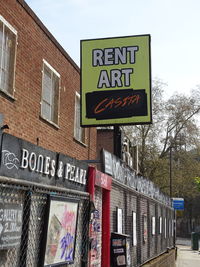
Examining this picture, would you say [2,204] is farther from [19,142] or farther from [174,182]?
[174,182]

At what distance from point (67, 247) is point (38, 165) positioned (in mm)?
1187

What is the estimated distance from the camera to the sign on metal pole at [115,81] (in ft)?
34.7

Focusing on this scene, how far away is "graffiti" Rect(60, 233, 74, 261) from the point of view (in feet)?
15.5

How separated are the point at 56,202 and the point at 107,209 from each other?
2.32 m

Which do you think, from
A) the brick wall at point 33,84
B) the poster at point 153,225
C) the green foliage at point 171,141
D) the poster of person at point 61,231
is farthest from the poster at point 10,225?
the green foliage at point 171,141

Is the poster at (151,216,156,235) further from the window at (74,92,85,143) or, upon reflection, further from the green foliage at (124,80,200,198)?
the green foliage at (124,80,200,198)

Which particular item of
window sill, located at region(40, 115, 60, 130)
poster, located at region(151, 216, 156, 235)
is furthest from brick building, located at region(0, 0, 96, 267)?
poster, located at region(151, 216, 156, 235)

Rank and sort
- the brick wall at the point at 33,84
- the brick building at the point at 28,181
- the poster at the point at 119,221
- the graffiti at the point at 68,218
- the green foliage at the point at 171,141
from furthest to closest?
the green foliage at the point at 171,141 → the brick wall at the point at 33,84 → the poster at the point at 119,221 → the graffiti at the point at 68,218 → the brick building at the point at 28,181

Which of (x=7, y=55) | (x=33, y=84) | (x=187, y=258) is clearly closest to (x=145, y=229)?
(x=33, y=84)

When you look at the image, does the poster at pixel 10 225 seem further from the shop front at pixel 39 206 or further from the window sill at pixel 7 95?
the window sill at pixel 7 95

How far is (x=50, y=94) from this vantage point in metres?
13.8

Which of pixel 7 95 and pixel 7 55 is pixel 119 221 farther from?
pixel 7 55

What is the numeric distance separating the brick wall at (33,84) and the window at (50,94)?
0.24 m

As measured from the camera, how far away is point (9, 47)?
10844 millimetres
